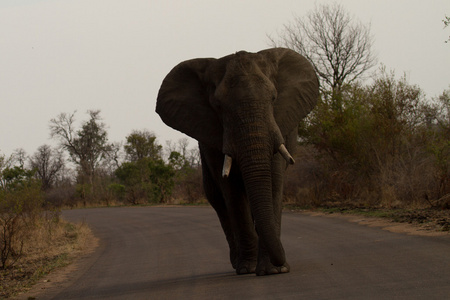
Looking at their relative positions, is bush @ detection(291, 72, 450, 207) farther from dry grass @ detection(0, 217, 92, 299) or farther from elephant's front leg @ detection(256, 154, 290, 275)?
elephant's front leg @ detection(256, 154, 290, 275)

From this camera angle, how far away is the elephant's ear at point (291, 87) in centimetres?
902

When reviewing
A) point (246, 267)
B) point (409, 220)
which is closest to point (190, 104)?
point (246, 267)

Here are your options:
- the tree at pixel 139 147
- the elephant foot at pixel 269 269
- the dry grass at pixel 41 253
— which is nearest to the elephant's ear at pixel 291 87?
the elephant foot at pixel 269 269

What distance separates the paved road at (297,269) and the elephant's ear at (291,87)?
199 centimetres

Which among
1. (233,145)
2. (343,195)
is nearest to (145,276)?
(233,145)

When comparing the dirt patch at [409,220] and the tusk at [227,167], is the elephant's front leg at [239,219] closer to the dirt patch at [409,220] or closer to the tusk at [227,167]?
the tusk at [227,167]

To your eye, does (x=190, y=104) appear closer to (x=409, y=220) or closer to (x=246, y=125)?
(x=246, y=125)

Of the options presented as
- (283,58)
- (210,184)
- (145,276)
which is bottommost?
(145,276)

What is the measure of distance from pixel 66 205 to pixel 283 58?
4855 cm

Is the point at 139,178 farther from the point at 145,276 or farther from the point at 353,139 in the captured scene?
the point at 145,276

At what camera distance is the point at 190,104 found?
9.62 meters

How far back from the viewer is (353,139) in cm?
2386

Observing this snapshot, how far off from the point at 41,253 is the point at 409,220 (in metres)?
8.83

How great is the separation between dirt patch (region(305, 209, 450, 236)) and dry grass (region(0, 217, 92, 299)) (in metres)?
6.78
